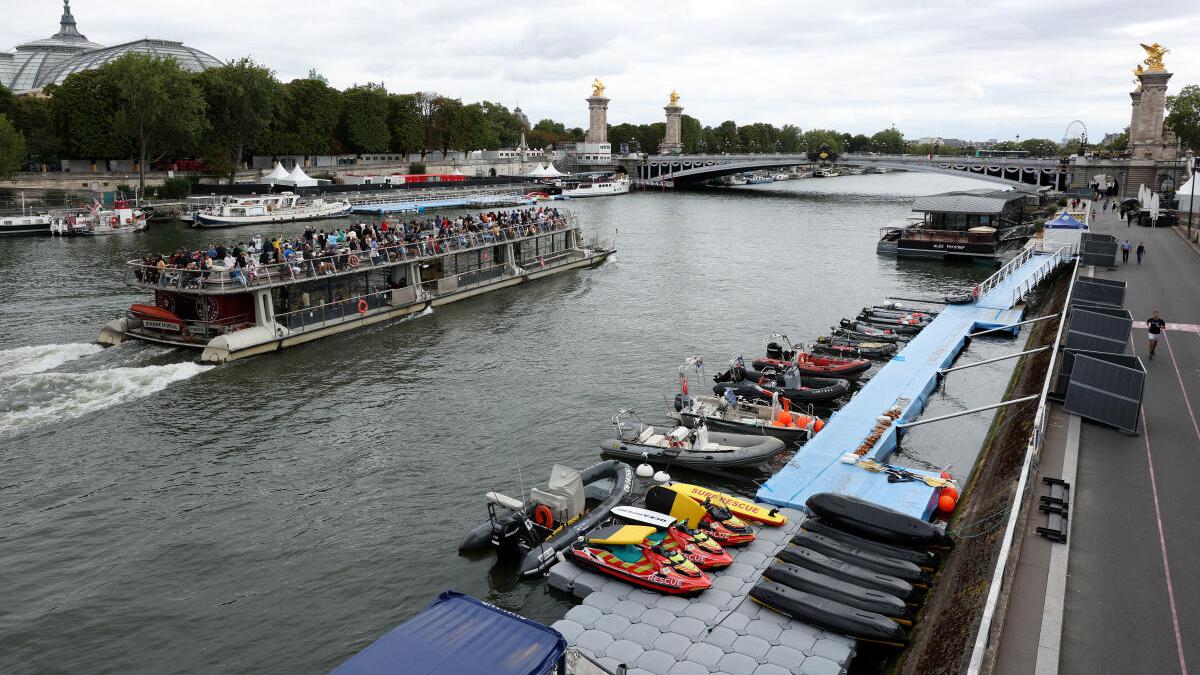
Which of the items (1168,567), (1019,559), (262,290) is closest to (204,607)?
(1019,559)

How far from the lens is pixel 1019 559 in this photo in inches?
671

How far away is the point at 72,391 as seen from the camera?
34.3 metres

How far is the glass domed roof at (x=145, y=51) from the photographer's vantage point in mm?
165000

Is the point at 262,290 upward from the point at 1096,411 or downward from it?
upward

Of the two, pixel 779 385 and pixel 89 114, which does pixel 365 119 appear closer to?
pixel 89 114

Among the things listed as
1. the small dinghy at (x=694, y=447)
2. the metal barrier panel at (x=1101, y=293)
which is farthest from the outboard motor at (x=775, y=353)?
the metal barrier panel at (x=1101, y=293)

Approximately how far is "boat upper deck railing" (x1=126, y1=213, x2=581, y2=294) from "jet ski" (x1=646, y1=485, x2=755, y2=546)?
2573 centimetres

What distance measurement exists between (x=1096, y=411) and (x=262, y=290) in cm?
3537

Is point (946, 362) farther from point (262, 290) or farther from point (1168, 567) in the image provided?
point (262, 290)

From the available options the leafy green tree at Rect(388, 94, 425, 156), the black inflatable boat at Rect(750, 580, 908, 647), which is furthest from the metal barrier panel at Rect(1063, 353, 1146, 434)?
the leafy green tree at Rect(388, 94, 425, 156)

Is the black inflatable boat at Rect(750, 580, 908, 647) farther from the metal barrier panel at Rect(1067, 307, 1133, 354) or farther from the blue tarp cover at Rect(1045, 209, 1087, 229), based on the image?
the blue tarp cover at Rect(1045, 209, 1087, 229)

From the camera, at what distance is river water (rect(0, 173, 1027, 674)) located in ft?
64.8

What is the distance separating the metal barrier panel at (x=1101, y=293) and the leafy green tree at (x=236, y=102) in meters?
110

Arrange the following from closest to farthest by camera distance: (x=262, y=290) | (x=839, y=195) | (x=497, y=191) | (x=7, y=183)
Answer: (x=262, y=290) → (x=7, y=183) → (x=497, y=191) → (x=839, y=195)
